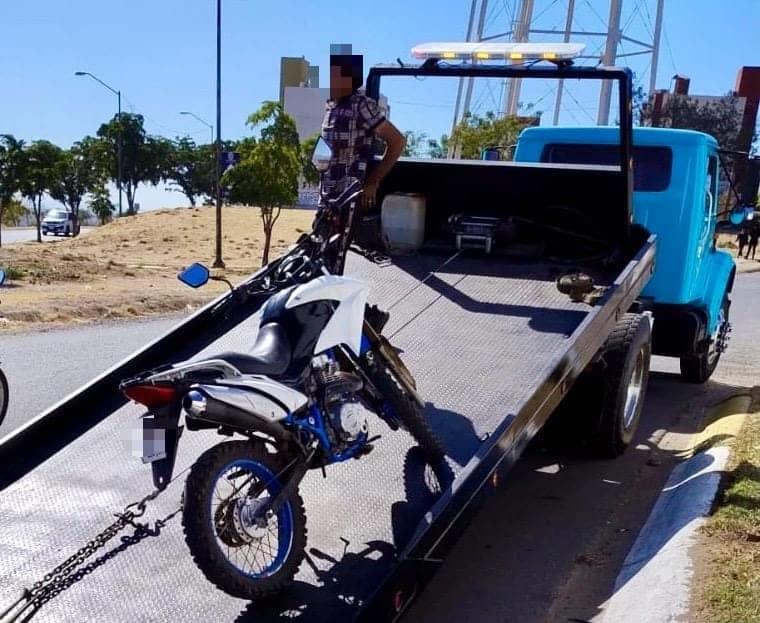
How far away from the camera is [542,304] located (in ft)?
21.2

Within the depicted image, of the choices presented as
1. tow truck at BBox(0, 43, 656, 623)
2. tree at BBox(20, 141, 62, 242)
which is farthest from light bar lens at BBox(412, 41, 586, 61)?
tree at BBox(20, 141, 62, 242)

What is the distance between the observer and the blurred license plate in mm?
3537

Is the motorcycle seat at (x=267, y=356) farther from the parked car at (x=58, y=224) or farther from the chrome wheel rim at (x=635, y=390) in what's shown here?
the parked car at (x=58, y=224)

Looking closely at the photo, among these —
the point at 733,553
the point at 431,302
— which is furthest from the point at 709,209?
the point at 733,553

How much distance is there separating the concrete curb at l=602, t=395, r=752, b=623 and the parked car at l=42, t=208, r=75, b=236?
51.0 m

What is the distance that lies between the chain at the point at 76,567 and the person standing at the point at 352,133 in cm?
230

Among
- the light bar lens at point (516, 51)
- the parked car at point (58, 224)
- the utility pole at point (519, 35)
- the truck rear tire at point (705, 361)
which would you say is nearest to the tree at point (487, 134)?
the utility pole at point (519, 35)

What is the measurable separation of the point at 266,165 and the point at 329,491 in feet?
72.9

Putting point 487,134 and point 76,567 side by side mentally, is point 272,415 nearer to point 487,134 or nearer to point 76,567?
point 76,567

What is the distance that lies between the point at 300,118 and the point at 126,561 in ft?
336

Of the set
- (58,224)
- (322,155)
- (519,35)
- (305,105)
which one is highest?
(519,35)

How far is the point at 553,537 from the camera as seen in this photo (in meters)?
5.64

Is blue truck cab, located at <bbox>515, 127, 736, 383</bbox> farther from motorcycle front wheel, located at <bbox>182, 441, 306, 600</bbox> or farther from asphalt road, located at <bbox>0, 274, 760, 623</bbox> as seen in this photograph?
motorcycle front wheel, located at <bbox>182, 441, 306, 600</bbox>

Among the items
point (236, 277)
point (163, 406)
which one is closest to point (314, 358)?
point (163, 406)
